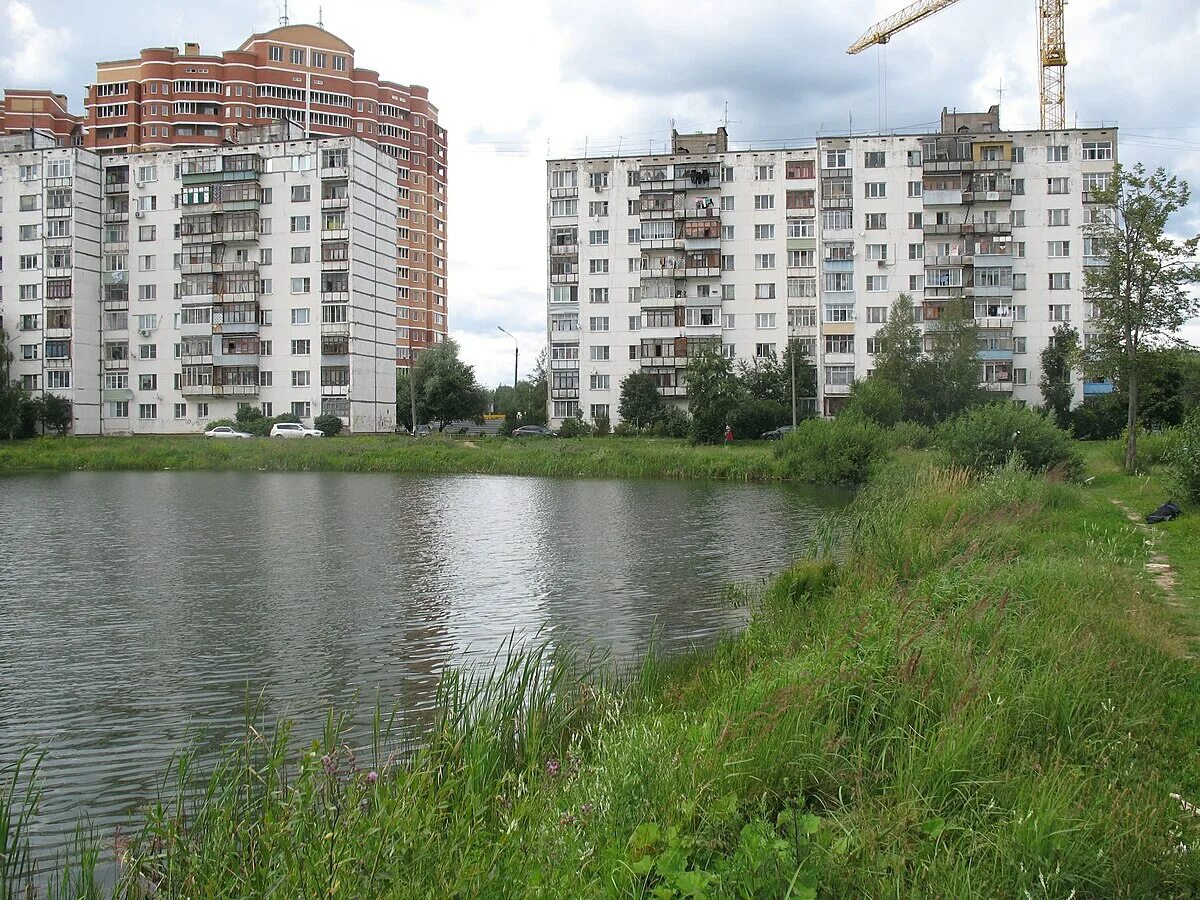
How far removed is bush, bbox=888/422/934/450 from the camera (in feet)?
204

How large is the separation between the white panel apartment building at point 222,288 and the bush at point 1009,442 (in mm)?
73713

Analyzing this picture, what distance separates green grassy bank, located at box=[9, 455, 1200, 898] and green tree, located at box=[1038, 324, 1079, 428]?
87.6m

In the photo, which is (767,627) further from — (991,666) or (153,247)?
(153,247)

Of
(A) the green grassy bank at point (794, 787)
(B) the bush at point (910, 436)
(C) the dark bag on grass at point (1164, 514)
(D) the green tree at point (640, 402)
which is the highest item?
(D) the green tree at point (640, 402)

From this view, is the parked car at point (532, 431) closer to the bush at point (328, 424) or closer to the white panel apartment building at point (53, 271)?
the bush at point (328, 424)

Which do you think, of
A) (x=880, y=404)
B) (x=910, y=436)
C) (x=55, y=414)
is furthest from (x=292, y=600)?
(x=55, y=414)

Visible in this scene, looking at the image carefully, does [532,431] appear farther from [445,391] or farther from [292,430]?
[292,430]

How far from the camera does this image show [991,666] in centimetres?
926

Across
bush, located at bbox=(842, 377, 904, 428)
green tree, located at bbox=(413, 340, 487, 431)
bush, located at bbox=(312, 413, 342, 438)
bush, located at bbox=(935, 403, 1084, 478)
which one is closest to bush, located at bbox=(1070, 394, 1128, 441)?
bush, located at bbox=(842, 377, 904, 428)

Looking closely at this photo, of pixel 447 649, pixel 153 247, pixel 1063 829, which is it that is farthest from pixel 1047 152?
pixel 1063 829

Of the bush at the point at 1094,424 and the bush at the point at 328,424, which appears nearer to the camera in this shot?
the bush at the point at 1094,424

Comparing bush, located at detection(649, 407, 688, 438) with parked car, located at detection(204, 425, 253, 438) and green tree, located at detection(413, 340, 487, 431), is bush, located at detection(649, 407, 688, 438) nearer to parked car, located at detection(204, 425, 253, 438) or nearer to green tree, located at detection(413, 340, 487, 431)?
green tree, located at detection(413, 340, 487, 431)

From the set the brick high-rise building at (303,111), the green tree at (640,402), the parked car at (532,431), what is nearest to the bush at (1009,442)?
the green tree at (640,402)

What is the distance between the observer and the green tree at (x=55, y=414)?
325 ft
